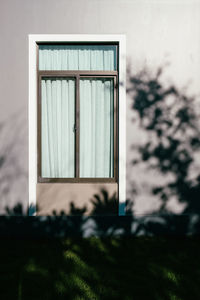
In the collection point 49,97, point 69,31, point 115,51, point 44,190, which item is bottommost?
point 44,190

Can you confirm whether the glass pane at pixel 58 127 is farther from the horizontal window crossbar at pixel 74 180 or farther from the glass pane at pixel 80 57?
the glass pane at pixel 80 57

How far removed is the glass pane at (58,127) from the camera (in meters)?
4.80

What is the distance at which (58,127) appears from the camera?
15.8ft

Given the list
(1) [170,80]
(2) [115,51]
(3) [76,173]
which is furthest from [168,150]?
(2) [115,51]

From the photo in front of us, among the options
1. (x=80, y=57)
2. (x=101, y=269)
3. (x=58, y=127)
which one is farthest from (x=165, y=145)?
(x=101, y=269)

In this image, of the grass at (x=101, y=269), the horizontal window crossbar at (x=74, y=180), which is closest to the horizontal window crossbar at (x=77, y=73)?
the horizontal window crossbar at (x=74, y=180)

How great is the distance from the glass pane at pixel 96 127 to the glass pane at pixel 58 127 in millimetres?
198

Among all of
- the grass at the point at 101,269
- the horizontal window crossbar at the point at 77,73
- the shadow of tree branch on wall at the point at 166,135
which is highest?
the horizontal window crossbar at the point at 77,73

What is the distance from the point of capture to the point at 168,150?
15.3 feet

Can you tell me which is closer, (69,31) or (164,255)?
(164,255)

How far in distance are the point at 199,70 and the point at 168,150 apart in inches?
58.3

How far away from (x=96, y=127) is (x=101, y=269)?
7.80 feet

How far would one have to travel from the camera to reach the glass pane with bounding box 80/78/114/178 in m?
4.80

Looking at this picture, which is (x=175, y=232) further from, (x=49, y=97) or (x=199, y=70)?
(x=49, y=97)
